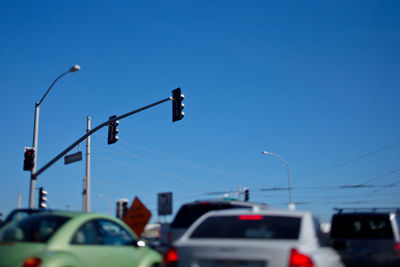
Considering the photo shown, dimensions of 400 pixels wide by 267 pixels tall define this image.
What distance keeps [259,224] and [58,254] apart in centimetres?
267

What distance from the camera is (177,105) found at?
20484 mm

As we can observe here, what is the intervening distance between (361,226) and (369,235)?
33cm

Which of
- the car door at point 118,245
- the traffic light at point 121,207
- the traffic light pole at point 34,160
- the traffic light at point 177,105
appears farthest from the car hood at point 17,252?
the traffic light pole at point 34,160

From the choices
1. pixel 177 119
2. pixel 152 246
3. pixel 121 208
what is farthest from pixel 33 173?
pixel 152 246

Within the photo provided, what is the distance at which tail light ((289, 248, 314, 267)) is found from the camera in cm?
565

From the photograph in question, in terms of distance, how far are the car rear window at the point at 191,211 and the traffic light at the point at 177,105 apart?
27.6ft

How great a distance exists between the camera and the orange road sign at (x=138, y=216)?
16.0 meters

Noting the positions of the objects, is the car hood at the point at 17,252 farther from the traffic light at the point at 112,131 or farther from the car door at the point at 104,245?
the traffic light at the point at 112,131

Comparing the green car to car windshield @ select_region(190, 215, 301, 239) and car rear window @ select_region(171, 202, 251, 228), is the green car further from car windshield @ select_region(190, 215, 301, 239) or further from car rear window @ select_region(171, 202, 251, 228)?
car rear window @ select_region(171, 202, 251, 228)

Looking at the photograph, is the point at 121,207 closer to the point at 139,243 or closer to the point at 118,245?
the point at 139,243

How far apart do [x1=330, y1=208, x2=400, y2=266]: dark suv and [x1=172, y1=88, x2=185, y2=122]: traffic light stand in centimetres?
922

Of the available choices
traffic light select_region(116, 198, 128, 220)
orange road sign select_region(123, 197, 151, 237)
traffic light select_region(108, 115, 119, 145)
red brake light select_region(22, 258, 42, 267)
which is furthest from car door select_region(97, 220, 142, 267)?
traffic light select_region(108, 115, 119, 145)

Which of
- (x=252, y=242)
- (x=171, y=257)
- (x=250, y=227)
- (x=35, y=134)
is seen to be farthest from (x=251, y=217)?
(x=35, y=134)

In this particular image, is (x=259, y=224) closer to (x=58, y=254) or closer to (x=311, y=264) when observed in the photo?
(x=311, y=264)
